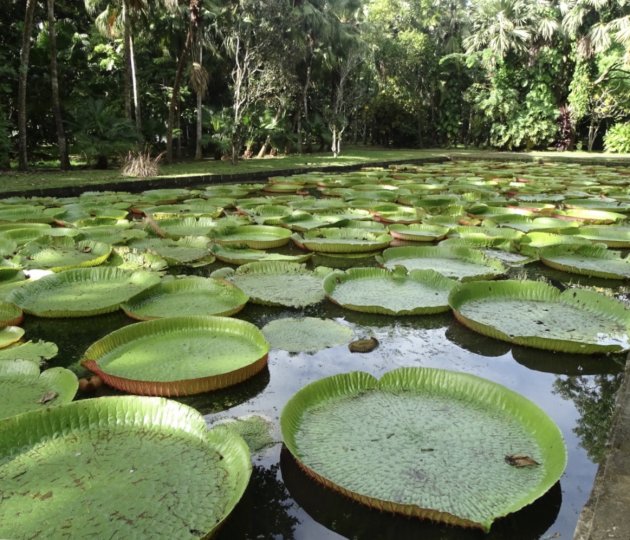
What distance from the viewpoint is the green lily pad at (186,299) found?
9.74 ft

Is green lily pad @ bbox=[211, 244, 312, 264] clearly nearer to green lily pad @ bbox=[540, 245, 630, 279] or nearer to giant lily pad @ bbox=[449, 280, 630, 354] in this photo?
giant lily pad @ bbox=[449, 280, 630, 354]

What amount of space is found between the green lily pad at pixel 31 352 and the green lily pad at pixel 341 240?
2462 millimetres

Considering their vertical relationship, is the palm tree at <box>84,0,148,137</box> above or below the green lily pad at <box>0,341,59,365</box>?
above

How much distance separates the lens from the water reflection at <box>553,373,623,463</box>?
1950 millimetres

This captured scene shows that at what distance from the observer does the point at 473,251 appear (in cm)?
414

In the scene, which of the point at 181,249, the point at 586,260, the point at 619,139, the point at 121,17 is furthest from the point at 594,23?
the point at 181,249

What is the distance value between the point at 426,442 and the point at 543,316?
1.58 meters

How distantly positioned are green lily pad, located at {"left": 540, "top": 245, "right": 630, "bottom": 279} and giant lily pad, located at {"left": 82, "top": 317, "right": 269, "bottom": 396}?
2721mm

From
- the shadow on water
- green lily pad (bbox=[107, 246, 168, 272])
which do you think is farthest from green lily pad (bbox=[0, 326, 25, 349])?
the shadow on water

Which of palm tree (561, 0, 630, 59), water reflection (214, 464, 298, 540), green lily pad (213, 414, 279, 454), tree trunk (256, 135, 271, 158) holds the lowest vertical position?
water reflection (214, 464, 298, 540)

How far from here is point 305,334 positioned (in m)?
2.75

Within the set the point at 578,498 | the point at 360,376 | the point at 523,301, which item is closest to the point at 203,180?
the point at 523,301

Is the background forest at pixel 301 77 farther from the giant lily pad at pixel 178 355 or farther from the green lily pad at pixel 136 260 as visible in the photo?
the giant lily pad at pixel 178 355

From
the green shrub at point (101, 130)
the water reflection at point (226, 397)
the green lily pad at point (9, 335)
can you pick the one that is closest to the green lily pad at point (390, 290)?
the water reflection at point (226, 397)
